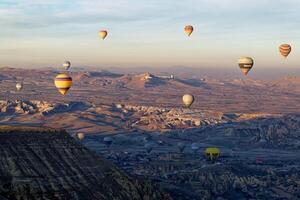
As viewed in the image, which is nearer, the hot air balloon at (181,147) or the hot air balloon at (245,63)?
the hot air balloon at (245,63)

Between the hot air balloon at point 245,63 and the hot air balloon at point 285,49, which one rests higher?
the hot air balloon at point 285,49

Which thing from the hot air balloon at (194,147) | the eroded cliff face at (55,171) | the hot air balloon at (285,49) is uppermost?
the hot air balloon at (285,49)

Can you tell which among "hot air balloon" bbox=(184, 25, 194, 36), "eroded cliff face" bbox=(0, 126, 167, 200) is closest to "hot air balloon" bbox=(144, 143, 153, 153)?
"hot air balloon" bbox=(184, 25, 194, 36)

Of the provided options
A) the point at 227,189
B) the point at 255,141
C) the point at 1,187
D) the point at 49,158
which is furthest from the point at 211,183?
the point at 255,141

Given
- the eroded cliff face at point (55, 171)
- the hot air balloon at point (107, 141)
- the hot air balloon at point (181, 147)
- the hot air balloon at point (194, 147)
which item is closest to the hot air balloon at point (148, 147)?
the hot air balloon at point (181, 147)

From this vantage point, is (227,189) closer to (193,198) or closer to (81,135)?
(193,198)

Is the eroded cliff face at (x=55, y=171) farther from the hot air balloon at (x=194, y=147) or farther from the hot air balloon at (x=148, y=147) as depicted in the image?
the hot air balloon at (x=194, y=147)

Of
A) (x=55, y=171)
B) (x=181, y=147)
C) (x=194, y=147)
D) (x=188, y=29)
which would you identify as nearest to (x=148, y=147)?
(x=181, y=147)

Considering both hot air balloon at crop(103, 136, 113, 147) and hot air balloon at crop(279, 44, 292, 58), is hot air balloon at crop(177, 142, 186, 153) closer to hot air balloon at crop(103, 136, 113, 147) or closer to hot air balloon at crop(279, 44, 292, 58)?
hot air balloon at crop(103, 136, 113, 147)
